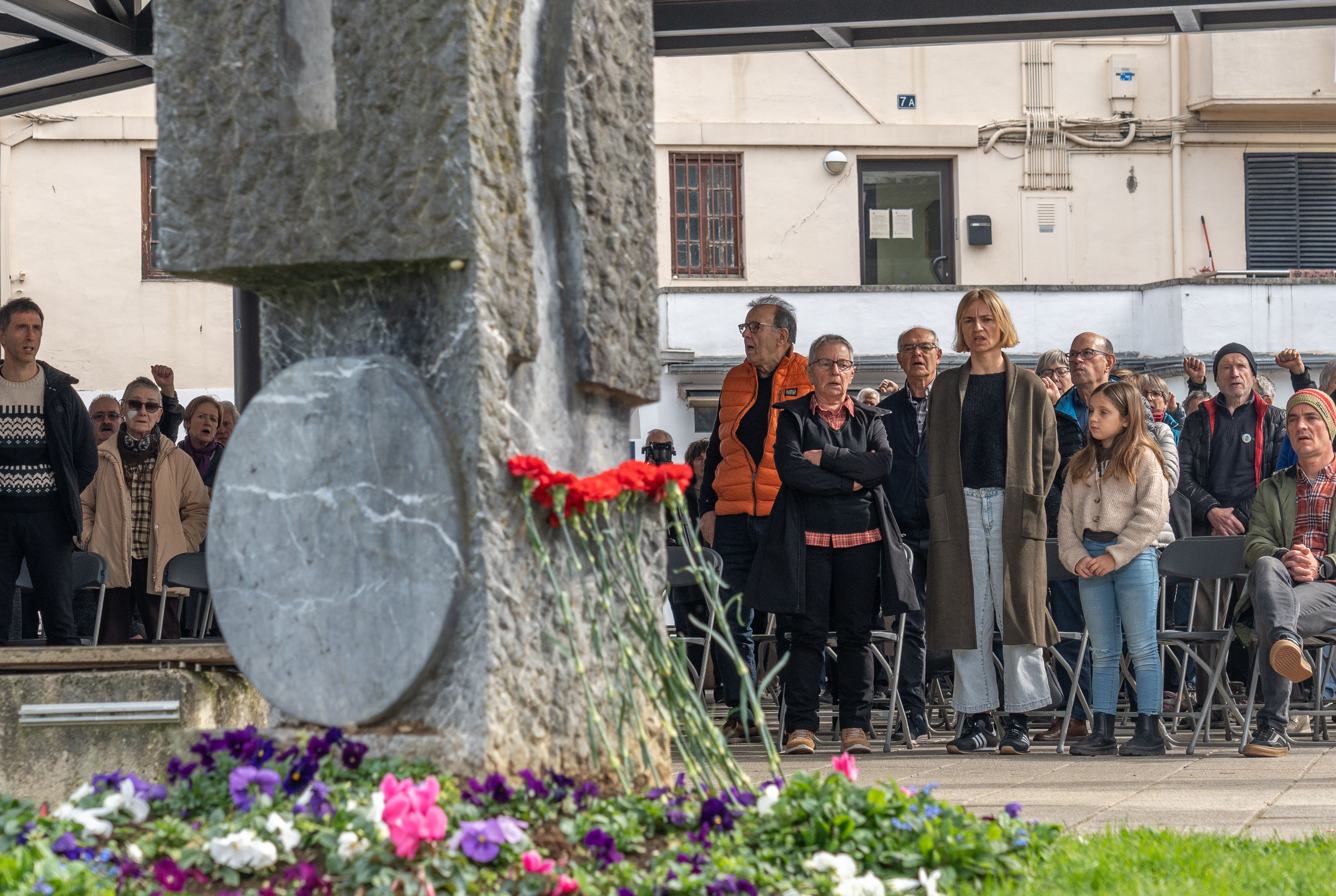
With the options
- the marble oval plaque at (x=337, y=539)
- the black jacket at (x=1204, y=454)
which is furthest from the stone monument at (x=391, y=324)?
the black jacket at (x=1204, y=454)

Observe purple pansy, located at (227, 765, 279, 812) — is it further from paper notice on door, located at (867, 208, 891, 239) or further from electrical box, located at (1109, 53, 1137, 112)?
electrical box, located at (1109, 53, 1137, 112)

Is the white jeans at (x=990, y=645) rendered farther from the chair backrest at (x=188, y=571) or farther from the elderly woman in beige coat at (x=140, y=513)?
the elderly woman in beige coat at (x=140, y=513)

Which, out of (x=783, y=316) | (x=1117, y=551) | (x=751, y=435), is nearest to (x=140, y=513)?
(x=751, y=435)

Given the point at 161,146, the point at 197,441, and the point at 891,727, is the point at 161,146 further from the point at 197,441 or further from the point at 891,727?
the point at 197,441

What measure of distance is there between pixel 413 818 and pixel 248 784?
49cm

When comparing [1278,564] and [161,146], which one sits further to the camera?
[1278,564]

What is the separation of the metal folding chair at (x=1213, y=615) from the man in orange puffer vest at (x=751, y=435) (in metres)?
1.94

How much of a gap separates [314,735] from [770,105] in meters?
19.4

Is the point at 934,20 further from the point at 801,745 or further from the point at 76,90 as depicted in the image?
the point at 76,90

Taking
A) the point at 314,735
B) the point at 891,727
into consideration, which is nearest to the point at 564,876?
the point at 314,735

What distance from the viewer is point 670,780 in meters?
3.78

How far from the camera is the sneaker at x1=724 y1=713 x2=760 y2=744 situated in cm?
756

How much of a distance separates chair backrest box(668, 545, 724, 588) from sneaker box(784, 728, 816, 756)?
2.69ft

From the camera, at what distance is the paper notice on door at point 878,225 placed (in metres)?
22.4
